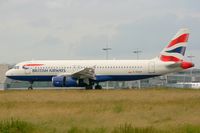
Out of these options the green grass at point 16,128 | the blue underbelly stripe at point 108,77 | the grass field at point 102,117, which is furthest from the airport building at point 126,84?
the green grass at point 16,128

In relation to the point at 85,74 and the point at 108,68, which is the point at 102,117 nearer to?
the point at 85,74

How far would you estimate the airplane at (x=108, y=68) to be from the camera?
53.1m

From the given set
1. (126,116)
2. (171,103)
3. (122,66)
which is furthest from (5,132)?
(122,66)

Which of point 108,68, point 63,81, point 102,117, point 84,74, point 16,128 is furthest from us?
point 108,68

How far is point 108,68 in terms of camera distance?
54438mm

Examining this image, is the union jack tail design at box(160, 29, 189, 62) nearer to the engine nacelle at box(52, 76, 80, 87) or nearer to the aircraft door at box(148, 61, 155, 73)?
the aircraft door at box(148, 61, 155, 73)

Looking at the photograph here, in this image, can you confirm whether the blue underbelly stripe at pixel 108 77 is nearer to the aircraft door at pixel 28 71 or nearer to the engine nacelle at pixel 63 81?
the aircraft door at pixel 28 71

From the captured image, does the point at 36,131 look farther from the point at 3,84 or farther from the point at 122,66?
the point at 3,84

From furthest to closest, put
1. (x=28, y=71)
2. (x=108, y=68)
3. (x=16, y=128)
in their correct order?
(x=28, y=71) → (x=108, y=68) → (x=16, y=128)

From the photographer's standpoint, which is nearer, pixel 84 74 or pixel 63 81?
pixel 63 81

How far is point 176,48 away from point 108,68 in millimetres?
8265

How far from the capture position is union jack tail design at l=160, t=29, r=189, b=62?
178ft

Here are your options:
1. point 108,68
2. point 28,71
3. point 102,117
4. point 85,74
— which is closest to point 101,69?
point 108,68

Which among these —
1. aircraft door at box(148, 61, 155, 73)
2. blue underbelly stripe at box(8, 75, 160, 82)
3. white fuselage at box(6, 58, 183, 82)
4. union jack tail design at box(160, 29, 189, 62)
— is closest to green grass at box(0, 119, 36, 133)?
white fuselage at box(6, 58, 183, 82)
